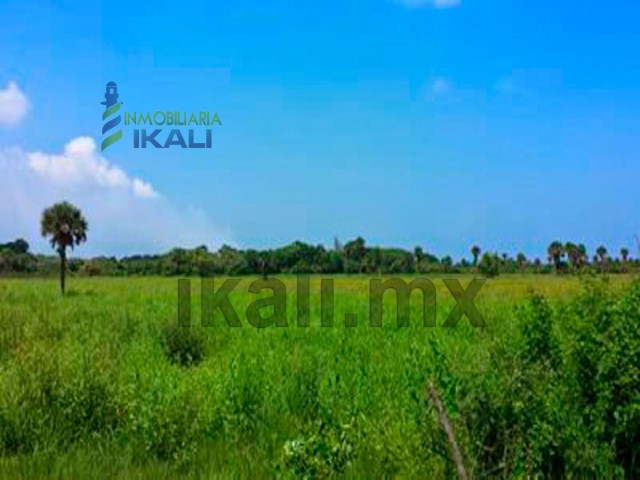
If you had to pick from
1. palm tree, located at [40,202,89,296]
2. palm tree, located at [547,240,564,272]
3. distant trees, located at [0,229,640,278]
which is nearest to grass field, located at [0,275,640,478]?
palm tree, located at [40,202,89,296]

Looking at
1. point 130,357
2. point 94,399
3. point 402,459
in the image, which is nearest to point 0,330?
point 130,357

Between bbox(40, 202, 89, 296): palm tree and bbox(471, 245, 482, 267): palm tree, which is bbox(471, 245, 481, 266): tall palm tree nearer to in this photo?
bbox(471, 245, 482, 267): palm tree

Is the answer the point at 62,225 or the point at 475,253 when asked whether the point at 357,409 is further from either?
the point at 475,253

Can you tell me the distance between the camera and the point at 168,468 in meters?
6.54

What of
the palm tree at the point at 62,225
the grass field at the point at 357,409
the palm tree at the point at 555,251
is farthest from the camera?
the palm tree at the point at 555,251

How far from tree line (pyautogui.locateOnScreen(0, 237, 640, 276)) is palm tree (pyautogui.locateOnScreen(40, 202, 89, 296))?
26.2 meters

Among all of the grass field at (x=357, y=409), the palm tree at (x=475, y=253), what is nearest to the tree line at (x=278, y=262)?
the palm tree at (x=475, y=253)

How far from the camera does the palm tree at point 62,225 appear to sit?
34219 mm

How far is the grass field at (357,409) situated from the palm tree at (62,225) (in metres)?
25.1

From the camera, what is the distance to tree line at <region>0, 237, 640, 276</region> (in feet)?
229

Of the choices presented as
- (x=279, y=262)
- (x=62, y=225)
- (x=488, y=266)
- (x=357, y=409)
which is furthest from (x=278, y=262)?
(x=357, y=409)

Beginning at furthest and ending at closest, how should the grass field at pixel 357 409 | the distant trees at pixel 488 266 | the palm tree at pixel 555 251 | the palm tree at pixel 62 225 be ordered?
1. the palm tree at pixel 555 251
2. the distant trees at pixel 488 266
3. the palm tree at pixel 62 225
4. the grass field at pixel 357 409

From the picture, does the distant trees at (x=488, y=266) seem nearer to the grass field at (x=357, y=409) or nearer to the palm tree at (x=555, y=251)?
the palm tree at (x=555, y=251)

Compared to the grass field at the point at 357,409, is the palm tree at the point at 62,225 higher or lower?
higher
